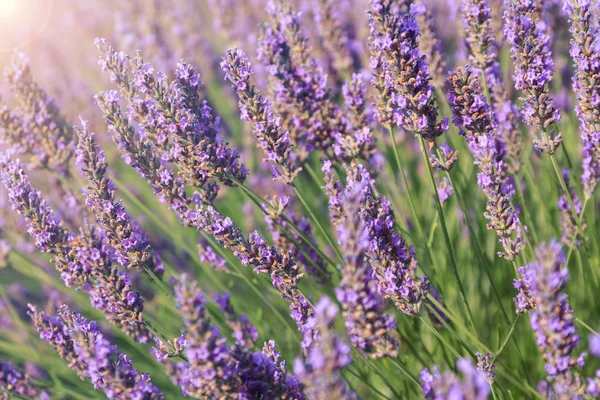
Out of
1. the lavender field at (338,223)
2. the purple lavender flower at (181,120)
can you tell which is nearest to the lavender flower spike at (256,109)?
the lavender field at (338,223)

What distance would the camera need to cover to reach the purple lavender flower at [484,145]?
75.2 inches

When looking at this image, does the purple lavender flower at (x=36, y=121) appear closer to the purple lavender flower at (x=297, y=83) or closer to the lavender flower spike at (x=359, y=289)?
the purple lavender flower at (x=297, y=83)

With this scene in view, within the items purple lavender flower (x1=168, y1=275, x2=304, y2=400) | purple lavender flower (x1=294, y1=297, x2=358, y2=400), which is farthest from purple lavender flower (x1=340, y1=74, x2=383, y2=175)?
purple lavender flower (x1=294, y1=297, x2=358, y2=400)

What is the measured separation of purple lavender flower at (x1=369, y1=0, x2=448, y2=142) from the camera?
6.18 feet

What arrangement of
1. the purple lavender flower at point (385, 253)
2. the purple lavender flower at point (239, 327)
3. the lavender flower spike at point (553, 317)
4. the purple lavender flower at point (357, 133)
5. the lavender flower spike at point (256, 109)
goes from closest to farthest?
the lavender flower spike at point (553, 317) → the purple lavender flower at point (385, 253) → the lavender flower spike at point (256, 109) → the purple lavender flower at point (357, 133) → the purple lavender flower at point (239, 327)

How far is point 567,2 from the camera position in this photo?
6.26 feet

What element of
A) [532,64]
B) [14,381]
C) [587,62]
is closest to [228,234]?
[14,381]

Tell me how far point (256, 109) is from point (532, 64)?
1007mm

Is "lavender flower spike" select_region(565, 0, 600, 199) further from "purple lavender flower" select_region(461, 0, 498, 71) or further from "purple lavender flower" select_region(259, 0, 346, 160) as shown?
"purple lavender flower" select_region(259, 0, 346, 160)

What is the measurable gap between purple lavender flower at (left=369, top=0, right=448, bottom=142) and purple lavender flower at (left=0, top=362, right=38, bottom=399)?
1821 millimetres

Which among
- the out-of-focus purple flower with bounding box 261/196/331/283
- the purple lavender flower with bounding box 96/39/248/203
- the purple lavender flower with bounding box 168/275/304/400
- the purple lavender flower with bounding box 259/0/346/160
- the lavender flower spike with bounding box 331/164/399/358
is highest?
the purple lavender flower with bounding box 259/0/346/160

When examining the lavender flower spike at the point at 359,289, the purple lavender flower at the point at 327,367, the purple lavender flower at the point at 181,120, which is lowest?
the purple lavender flower at the point at 327,367

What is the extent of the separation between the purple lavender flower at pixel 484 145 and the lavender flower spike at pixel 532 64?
0.51ft

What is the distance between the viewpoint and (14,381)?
7.08 feet
